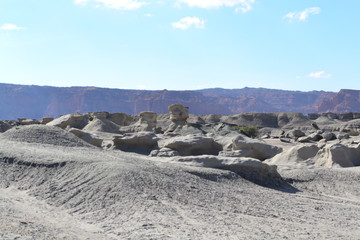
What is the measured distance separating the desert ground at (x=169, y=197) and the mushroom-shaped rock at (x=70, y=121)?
653 inches

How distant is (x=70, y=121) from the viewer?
36.3m

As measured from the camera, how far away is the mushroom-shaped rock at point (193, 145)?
747 inches

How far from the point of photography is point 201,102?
581 ft

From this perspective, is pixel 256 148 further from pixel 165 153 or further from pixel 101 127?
pixel 101 127

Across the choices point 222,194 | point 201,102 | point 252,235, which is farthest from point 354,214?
point 201,102

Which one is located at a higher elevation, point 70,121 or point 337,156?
point 337,156

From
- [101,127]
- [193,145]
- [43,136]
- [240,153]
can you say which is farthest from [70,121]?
[240,153]

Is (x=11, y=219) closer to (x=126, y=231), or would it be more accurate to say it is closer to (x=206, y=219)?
(x=126, y=231)

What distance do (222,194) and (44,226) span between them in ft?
13.8

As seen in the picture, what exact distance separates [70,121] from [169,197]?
2692 cm

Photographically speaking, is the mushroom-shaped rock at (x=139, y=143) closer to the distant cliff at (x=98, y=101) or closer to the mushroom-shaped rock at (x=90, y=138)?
the mushroom-shaped rock at (x=90, y=138)

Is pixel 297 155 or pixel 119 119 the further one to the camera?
pixel 119 119

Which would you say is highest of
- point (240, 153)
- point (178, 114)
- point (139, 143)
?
point (178, 114)

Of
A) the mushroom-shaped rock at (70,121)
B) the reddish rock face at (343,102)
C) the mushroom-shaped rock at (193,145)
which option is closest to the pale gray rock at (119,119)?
the mushroom-shaped rock at (70,121)
